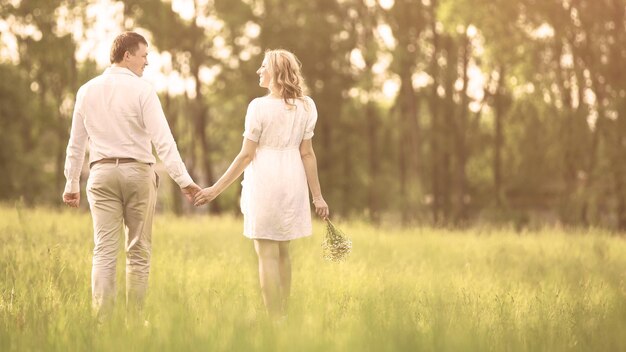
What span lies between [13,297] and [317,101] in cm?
3364

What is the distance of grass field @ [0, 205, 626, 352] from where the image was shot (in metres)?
4.99

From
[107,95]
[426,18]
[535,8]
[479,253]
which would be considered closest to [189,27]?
[426,18]

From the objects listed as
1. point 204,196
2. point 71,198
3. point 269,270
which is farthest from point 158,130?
point 269,270

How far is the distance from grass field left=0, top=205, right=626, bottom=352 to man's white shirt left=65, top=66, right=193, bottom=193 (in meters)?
0.94

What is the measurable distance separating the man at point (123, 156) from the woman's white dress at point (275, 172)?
668mm

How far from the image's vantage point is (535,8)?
24906 millimetres

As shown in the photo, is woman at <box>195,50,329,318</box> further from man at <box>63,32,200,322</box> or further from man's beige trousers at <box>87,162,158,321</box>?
man's beige trousers at <box>87,162,158,321</box>

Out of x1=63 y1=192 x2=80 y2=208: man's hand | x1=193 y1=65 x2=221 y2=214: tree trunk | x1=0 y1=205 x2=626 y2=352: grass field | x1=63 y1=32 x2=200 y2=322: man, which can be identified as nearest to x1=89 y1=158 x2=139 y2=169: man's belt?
→ x1=63 y1=32 x2=200 y2=322: man

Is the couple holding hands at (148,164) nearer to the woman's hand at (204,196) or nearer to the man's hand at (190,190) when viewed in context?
the man's hand at (190,190)

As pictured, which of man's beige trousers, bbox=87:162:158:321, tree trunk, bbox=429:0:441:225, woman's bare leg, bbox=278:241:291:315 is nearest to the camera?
man's beige trousers, bbox=87:162:158:321

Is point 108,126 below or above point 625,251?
above

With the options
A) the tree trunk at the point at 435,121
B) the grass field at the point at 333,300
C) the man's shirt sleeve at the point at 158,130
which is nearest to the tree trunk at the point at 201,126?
the tree trunk at the point at 435,121

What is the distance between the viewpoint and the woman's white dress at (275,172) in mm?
6910

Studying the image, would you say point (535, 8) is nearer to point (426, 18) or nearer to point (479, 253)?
point (426, 18)
